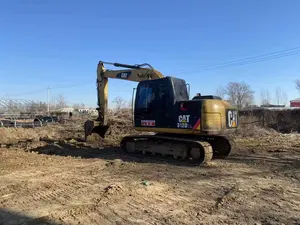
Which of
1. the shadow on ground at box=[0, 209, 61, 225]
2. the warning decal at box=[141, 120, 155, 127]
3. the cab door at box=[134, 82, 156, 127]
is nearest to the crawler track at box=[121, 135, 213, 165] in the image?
the warning decal at box=[141, 120, 155, 127]

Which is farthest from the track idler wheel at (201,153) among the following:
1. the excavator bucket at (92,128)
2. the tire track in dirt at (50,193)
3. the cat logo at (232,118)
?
the excavator bucket at (92,128)

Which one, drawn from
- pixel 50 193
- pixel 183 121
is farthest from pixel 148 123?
pixel 50 193

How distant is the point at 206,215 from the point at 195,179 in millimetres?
2562

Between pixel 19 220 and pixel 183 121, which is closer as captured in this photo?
pixel 19 220

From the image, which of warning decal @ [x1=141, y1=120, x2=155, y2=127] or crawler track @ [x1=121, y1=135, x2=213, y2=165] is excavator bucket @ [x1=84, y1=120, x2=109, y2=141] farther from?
warning decal @ [x1=141, y1=120, x2=155, y2=127]

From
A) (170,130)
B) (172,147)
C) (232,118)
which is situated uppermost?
(232,118)

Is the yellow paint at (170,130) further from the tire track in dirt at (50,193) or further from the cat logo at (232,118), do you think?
the tire track in dirt at (50,193)

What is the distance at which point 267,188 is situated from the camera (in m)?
6.88

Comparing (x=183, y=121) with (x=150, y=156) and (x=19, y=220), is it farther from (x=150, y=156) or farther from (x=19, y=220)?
(x=19, y=220)

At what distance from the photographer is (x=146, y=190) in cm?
662

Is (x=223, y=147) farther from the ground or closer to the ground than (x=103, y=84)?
closer to the ground

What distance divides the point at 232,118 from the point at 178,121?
1888mm

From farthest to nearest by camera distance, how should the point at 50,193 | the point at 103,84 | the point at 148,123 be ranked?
the point at 103,84, the point at 148,123, the point at 50,193

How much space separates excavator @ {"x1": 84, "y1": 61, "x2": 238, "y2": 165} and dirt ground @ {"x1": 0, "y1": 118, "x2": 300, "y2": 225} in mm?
498
